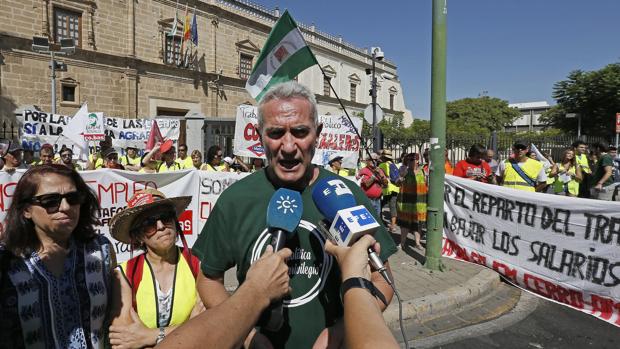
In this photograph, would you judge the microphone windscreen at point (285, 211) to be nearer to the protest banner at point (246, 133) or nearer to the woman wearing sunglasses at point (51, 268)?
the woman wearing sunglasses at point (51, 268)

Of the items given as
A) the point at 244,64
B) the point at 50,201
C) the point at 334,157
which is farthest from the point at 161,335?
the point at 244,64

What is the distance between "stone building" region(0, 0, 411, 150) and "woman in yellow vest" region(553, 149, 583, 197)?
11355 millimetres

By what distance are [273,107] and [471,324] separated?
381cm

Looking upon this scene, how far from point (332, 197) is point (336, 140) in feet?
27.5

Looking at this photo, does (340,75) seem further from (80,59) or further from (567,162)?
(567,162)

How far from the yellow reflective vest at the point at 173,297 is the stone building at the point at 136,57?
14.4 metres

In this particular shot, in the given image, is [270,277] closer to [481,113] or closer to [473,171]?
[473,171]

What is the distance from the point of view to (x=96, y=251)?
7.64 feet

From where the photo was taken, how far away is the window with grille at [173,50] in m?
27.7

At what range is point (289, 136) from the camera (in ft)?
6.01

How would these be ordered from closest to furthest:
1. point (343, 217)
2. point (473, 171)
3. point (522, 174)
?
point (343, 217) < point (522, 174) < point (473, 171)

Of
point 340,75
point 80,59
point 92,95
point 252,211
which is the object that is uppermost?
point 340,75

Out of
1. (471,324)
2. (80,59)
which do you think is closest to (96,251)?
(471,324)

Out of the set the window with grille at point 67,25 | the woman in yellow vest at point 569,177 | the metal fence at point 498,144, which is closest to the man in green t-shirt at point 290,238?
the woman in yellow vest at point 569,177
